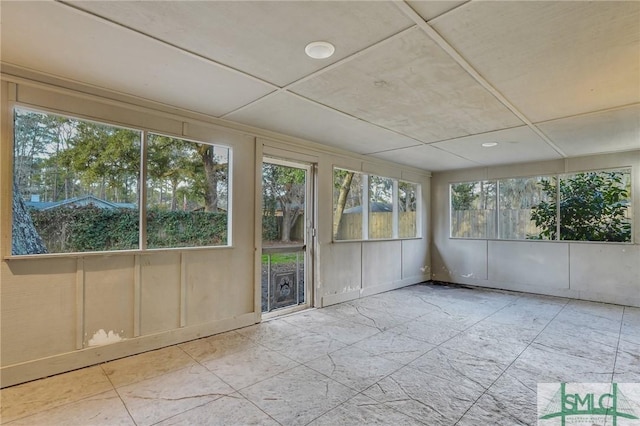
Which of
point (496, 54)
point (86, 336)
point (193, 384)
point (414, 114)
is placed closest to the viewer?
point (496, 54)

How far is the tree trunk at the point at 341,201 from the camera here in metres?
5.32

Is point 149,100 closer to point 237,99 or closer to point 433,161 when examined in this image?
point 237,99

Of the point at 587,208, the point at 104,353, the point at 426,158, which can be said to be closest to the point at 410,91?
the point at 426,158

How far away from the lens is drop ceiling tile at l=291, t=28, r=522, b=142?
7.56ft

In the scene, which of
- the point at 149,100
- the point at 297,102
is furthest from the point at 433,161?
the point at 149,100

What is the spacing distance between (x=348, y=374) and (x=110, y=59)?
316 cm

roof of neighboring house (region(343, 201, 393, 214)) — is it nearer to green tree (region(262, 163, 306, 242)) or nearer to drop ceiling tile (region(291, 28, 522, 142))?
green tree (region(262, 163, 306, 242))

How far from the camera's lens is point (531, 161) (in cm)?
606

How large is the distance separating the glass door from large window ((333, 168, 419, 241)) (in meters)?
0.65

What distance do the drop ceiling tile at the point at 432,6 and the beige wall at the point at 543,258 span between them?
544cm

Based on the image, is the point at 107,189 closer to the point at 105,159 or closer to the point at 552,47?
the point at 105,159

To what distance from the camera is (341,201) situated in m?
5.50

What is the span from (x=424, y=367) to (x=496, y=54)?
2.64 m

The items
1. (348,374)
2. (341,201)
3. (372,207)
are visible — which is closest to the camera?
(348,374)
